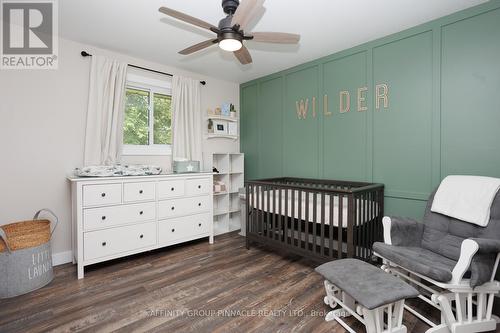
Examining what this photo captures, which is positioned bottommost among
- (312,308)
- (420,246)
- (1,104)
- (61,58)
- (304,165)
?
(312,308)

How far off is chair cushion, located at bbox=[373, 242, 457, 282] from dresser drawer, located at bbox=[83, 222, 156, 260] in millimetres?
2376

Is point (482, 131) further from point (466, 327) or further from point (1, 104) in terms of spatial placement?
point (1, 104)

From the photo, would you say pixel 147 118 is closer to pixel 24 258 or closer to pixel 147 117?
pixel 147 117

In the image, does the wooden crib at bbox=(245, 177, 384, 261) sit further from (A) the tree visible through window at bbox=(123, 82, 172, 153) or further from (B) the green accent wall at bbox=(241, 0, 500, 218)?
(A) the tree visible through window at bbox=(123, 82, 172, 153)

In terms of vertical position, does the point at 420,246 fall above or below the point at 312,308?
above

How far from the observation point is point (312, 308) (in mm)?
1948

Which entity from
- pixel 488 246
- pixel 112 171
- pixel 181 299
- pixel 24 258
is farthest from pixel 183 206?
pixel 488 246

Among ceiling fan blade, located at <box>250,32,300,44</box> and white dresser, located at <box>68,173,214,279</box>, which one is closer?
ceiling fan blade, located at <box>250,32,300,44</box>

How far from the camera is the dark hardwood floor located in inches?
68.9

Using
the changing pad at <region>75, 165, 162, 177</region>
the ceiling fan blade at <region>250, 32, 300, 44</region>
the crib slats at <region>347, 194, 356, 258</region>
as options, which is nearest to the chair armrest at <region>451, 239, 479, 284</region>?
the crib slats at <region>347, 194, 356, 258</region>

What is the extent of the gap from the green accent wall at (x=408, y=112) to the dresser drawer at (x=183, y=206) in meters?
1.32

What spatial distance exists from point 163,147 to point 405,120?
9.87 ft

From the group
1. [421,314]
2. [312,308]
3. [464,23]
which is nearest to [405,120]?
[464,23]

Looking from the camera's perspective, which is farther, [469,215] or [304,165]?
[304,165]
